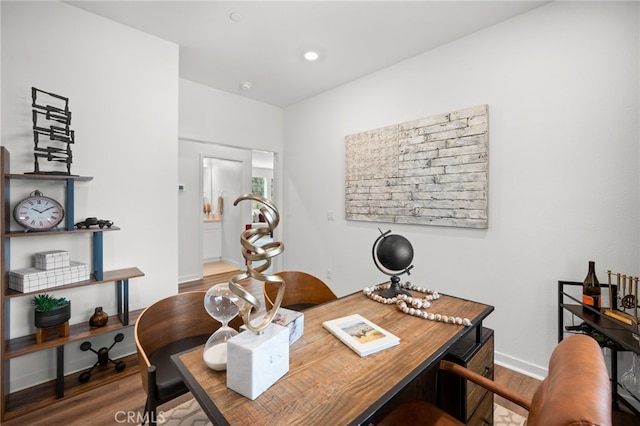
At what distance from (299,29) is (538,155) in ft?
7.31

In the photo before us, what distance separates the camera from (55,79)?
6.88 feet

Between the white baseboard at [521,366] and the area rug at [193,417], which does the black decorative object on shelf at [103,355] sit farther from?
the white baseboard at [521,366]

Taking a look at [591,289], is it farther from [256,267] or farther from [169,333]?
[169,333]

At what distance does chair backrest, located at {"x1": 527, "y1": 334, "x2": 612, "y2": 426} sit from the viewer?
0.57 meters

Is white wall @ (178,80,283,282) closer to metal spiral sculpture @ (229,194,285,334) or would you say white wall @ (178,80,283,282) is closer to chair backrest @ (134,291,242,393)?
chair backrest @ (134,291,242,393)

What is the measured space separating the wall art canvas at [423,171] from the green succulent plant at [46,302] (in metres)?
2.78

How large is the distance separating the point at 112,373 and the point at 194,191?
9.34ft

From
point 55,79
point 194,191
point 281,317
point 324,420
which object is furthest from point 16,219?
point 194,191

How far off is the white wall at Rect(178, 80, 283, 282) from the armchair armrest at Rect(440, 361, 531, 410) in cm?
353

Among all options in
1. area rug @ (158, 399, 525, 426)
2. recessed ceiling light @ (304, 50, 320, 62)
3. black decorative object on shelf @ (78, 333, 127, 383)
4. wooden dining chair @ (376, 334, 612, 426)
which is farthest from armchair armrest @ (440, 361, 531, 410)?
recessed ceiling light @ (304, 50, 320, 62)

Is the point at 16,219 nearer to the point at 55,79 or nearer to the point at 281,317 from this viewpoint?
the point at 55,79

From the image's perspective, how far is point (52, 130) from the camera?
195 centimetres

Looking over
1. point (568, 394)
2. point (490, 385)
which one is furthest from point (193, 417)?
point (568, 394)

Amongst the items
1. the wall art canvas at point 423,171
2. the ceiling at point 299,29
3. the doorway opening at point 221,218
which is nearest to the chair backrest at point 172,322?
the wall art canvas at point 423,171
